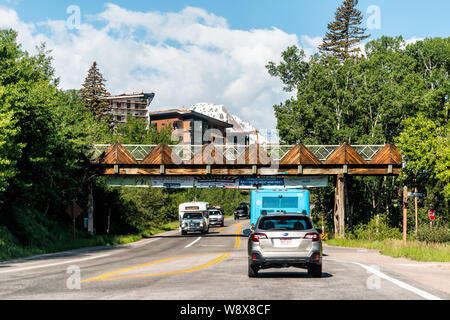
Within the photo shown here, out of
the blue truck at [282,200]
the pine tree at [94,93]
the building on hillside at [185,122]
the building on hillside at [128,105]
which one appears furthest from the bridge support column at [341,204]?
the building on hillside at [128,105]

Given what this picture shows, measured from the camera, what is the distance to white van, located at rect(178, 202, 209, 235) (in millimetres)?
49875

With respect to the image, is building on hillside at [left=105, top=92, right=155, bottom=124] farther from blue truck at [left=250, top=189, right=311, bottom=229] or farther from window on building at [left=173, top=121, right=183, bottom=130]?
blue truck at [left=250, top=189, right=311, bottom=229]

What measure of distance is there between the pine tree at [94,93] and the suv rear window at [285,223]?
3614 inches

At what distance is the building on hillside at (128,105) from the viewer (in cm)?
16285

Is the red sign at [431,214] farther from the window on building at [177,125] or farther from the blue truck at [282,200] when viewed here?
the window on building at [177,125]

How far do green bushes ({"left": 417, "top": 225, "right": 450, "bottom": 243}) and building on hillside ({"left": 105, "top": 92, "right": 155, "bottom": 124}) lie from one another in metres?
136

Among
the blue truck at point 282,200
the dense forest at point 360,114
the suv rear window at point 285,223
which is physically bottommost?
the suv rear window at point 285,223

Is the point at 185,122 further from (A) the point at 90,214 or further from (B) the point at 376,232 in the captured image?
(B) the point at 376,232

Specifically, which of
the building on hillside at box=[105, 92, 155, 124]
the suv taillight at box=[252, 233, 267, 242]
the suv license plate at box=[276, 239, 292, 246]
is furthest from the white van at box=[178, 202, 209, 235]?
the building on hillside at box=[105, 92, 155, 124]

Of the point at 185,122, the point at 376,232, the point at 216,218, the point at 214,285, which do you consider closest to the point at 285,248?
the point at 214,285

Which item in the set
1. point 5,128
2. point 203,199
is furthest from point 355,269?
point 203,199

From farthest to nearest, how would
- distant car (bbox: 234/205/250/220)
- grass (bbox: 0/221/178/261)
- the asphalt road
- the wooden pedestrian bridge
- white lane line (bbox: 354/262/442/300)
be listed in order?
1. distant car (bbox: 234/205/250/220)
2. the wooden pedestrian bridge
3. grass (bbox: 0/221/178/261)
4. the asphalt road
5. white lane line (bbox: 354/262/442/300)
